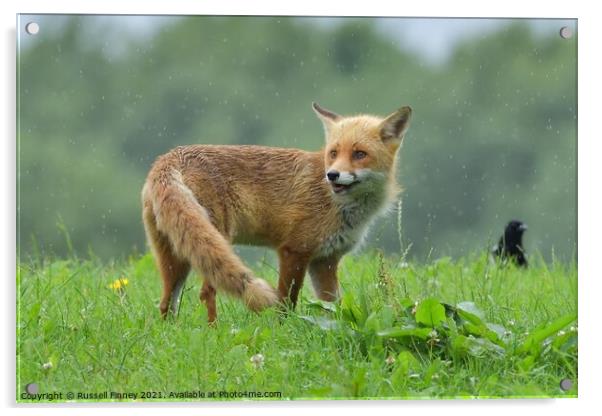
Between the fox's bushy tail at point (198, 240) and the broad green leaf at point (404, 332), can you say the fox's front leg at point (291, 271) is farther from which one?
the broad green leaf at point (404, 332)

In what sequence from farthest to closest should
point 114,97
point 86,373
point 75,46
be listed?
point 114,97
point 75,46
point 86,373

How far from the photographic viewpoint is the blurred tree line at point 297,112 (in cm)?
566

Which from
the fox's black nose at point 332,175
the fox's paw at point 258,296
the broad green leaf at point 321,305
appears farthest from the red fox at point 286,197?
the fox's paw at point 258,296

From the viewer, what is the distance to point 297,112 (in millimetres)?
6727

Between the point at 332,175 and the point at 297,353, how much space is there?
1244 mm

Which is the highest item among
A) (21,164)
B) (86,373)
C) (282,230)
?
(21,164)

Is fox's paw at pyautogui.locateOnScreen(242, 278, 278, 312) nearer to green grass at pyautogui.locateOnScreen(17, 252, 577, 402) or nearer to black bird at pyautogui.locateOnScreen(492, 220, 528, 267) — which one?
green grass at pyautogui.locateOnScreen(17, 252, 577, 402)

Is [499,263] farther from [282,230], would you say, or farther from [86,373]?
[86,373]

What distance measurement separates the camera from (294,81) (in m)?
6.59

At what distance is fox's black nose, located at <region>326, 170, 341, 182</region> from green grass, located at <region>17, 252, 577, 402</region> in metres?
0.69

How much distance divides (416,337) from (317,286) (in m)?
1.44

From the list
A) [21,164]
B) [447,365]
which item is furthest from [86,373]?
[447,365]

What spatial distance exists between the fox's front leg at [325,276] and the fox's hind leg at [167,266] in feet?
3.04

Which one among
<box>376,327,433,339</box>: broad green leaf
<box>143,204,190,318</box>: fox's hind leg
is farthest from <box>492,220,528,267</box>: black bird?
<box>143,204,190,318</box>: fox's hind leg
